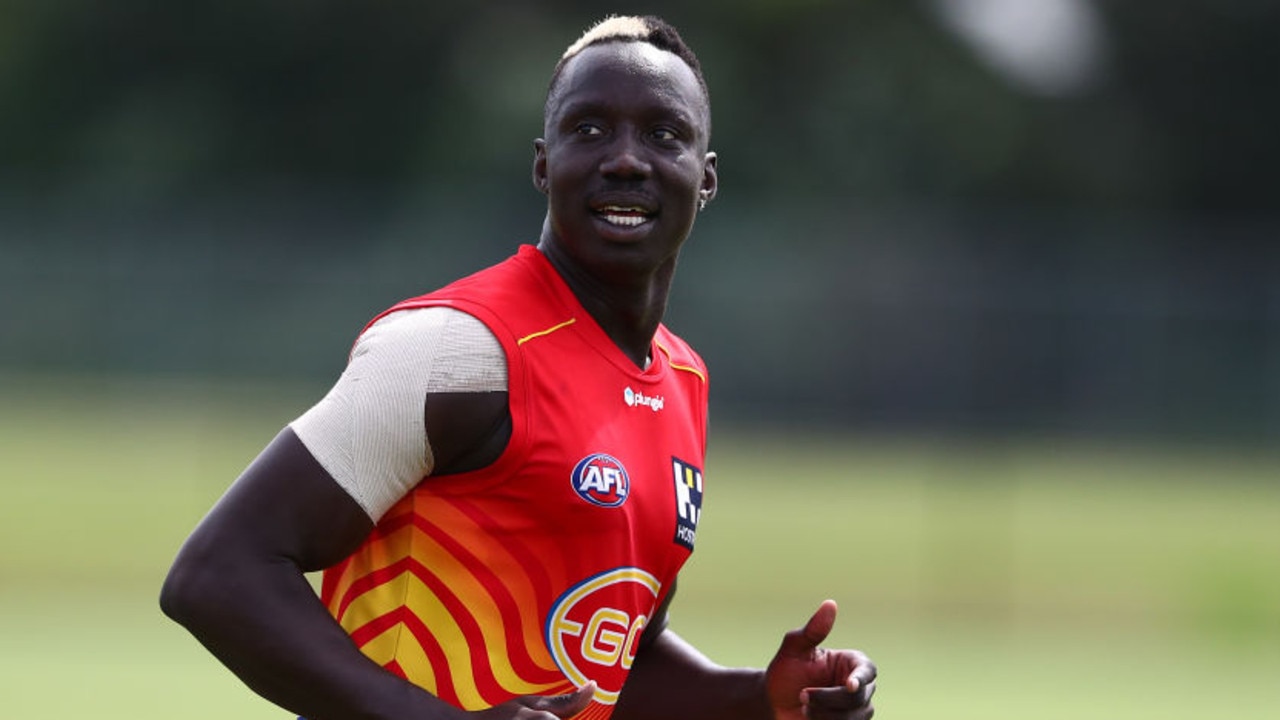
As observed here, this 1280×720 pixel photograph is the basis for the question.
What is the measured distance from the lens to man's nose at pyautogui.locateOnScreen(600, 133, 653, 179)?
4.29 metres

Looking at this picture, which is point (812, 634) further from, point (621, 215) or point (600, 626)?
point (621, 215)

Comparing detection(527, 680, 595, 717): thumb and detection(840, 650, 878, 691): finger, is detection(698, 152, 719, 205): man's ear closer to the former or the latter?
detection(840, 650, 878, 691): finger

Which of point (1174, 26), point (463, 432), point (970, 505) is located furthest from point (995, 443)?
point (463, 432)

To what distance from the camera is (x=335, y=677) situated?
12.4 ft

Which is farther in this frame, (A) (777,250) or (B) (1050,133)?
(B) (1050,133)

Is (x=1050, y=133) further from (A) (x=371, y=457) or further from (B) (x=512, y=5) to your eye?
(A) (x=371, y=457)

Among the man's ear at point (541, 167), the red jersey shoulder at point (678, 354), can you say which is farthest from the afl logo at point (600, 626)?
the man's ear at point (541, 167)

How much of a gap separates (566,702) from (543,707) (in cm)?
7

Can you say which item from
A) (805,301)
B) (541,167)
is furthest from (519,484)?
(805,301)

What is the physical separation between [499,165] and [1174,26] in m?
14.5

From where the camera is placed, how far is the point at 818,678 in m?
4.82

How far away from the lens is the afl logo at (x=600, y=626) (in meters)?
4.19

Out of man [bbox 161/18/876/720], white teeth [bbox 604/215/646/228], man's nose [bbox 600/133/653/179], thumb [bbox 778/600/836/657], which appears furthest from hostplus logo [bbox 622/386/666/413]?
thumb [bbox 778/600/836/657]

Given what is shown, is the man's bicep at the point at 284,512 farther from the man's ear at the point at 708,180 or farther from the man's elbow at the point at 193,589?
the man's ear at the point at 708,180
